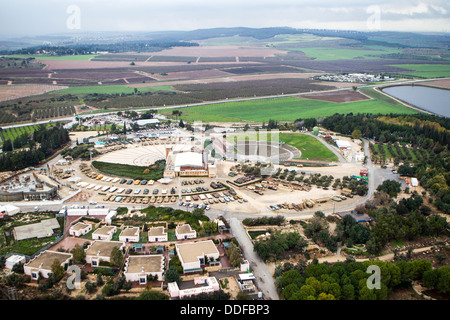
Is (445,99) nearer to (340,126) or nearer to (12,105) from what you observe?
(340,126)

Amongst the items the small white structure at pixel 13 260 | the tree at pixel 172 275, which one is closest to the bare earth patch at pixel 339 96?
the tree at pixel 172 275

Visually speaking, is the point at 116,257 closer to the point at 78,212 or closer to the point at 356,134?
the point at 78,212

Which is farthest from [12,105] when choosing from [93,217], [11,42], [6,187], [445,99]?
[11,42]

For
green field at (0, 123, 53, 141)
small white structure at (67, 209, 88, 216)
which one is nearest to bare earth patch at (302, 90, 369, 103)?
green field at (0, 123, 53, 141)

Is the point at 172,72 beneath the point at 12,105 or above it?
above

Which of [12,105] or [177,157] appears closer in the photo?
[177,157]

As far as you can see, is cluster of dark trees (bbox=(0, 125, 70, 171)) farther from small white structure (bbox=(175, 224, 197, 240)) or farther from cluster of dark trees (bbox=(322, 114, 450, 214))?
cluster of dark trees (bbox=(322, 114, 450, 214))

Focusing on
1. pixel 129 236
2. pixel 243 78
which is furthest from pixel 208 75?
pixel 129 236
